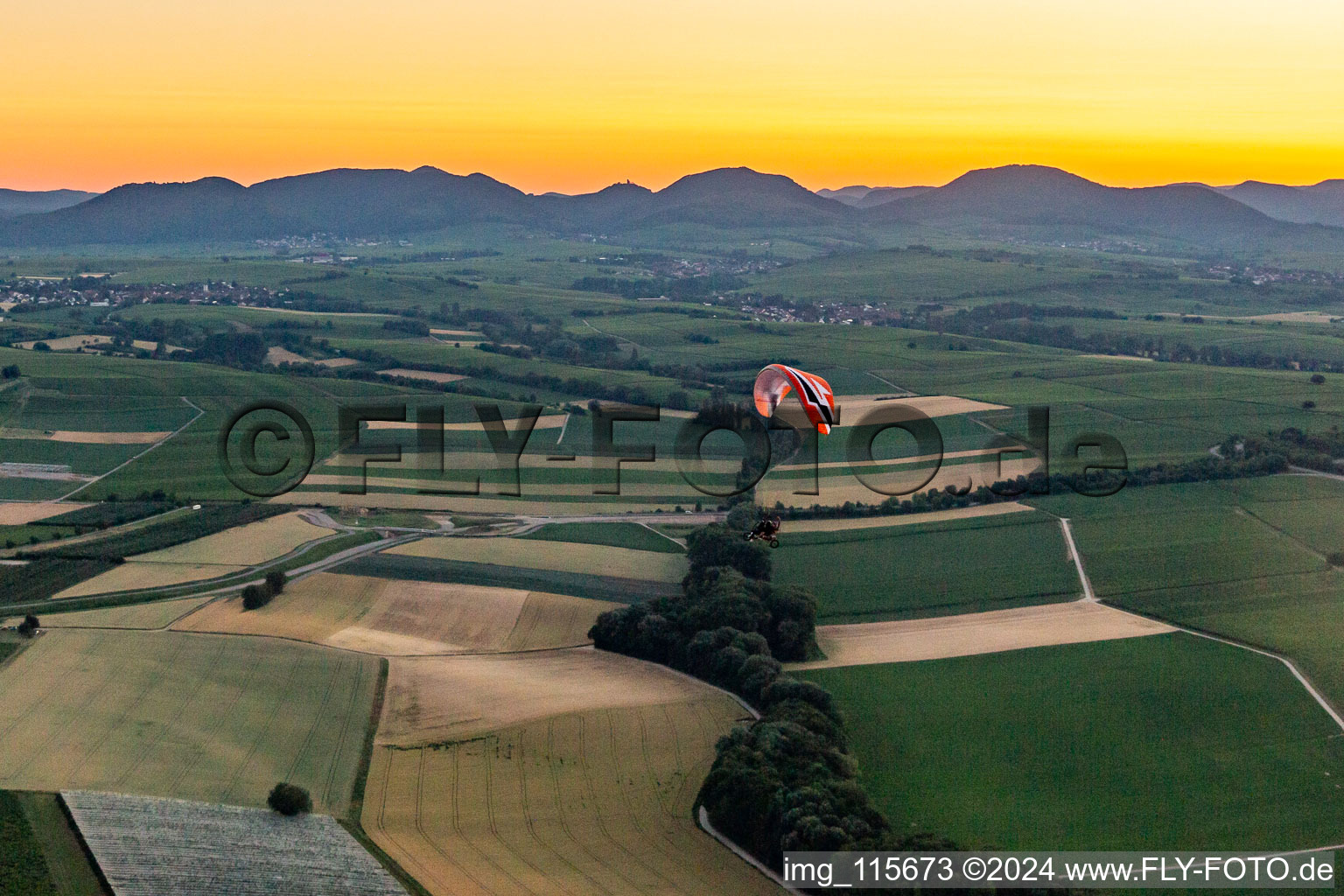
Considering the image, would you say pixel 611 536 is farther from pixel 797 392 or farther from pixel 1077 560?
pixel 797 392

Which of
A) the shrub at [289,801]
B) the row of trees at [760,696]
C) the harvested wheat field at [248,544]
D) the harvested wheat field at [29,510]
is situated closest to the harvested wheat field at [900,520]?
the row of trees at [760,696]

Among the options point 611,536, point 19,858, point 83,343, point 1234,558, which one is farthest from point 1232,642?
point 83,343

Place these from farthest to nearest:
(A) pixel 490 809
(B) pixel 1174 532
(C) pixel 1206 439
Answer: (C) pixel 1206 439, (B) pixel 1174 532, (A) pixel 490 809

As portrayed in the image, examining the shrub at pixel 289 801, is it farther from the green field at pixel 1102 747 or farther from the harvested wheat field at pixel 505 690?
the green field at pixel 1102 747

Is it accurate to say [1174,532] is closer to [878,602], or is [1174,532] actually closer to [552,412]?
[878,602]

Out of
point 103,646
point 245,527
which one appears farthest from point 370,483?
point 103,646

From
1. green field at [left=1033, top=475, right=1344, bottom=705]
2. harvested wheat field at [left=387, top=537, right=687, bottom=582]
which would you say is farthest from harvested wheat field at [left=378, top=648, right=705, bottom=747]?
green field at [left=1033, top=475, right=1344, bottom=705]

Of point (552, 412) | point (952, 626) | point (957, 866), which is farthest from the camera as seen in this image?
point (552, 412)
